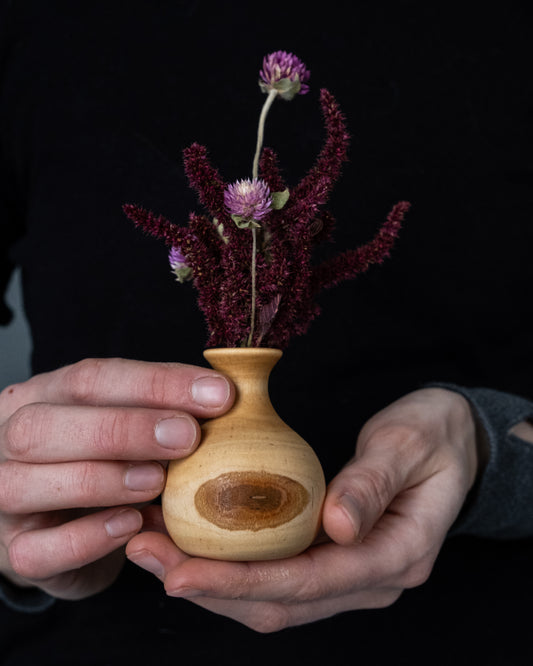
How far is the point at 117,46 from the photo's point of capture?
3.89 feet

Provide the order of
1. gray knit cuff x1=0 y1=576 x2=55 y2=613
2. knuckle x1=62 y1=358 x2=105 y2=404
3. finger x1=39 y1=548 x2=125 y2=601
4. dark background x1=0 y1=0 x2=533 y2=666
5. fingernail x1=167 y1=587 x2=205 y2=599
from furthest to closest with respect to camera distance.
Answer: dark background x1=0 y1=0 x2=533 y2=666, gray knit cuff x1=0 y1=576 x2=55 y2=613, finger x1=39 y1=548 x2=125 y2=601, knuckle x1=62 y1=358 x2=105 y2=404, fingernail x1=167 y1=587 x2=205 y2=599

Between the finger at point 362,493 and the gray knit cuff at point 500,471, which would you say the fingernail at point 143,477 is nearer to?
the finger at point 362,493

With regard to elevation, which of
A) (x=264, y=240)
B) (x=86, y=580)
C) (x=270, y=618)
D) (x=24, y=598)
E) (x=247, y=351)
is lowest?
(x=24, y=598)

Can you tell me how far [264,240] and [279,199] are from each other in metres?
0.06

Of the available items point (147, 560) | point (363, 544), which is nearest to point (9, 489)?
point (147, 560)

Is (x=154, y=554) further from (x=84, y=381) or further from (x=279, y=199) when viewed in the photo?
(x=279, y=199)

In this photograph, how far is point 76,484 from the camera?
68cm

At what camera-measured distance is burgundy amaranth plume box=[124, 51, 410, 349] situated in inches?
27.0

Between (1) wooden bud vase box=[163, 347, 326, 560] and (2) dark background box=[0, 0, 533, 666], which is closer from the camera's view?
(1) wooden bud vase box=[163, 347, 326, 560]

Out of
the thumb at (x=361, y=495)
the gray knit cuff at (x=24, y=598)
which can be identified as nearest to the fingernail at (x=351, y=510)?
the thumb at (x=361, y=495)

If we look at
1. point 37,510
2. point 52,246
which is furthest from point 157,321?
point 37,510

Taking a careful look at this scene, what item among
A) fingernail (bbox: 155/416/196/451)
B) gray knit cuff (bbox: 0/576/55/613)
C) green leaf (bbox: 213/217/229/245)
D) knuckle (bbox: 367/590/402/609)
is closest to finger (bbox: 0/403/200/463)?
fingernail (bbox: 155/416/196/451)

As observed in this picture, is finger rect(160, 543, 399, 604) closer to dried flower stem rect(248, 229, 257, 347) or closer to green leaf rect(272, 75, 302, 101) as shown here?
dried flower stem rect(248, 229, 257, 347)

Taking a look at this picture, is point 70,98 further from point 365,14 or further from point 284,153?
point 365,14
